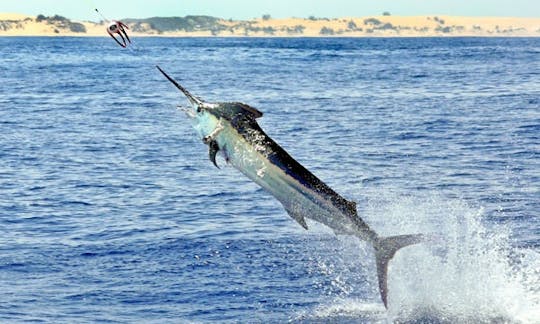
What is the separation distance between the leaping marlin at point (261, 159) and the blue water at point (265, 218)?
7052 millimetres

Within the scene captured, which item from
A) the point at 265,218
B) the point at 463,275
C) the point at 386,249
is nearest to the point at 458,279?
the point at 463,275

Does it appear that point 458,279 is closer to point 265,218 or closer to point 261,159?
point 265,218

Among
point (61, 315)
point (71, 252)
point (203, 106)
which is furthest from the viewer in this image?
point (71, 252)

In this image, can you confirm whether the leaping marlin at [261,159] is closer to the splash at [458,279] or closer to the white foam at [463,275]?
the splash at [458,279]

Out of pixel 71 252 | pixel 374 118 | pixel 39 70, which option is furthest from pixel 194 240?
pixel 39 70

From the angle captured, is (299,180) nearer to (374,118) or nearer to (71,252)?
Answer: (71,252)

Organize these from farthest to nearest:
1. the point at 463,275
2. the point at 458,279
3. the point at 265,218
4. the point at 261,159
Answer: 1. the point at 265,218
2. the point at 463,275
3. the point at 458,279
4. the point at 261,159

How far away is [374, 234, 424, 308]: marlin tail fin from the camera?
12.4m

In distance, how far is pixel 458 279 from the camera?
1962 centimetres

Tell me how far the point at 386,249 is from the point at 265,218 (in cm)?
1397

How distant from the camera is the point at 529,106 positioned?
177ft

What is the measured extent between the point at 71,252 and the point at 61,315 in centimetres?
463

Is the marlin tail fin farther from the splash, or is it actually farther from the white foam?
the white foam

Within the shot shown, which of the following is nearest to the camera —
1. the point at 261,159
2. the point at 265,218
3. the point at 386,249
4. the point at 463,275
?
the point at 261,159
